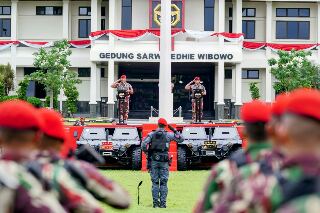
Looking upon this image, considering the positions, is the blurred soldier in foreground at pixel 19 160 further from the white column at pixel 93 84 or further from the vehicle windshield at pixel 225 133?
the white column at pixel 93 84

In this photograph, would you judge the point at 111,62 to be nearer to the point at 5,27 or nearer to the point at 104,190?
the point at 5,27

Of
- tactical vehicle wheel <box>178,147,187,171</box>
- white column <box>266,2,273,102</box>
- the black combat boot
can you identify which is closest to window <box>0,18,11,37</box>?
white column <box>266,2,273,102</box>

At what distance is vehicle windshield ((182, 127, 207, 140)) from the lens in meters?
28.5

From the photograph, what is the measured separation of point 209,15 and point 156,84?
6.18 m

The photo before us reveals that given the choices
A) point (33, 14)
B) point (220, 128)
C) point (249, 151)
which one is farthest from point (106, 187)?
point (33, 14)

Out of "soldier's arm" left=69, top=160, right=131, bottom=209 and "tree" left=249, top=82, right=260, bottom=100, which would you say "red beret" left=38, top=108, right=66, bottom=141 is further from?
"tree" left=249, top=82, right=260, bottom=100

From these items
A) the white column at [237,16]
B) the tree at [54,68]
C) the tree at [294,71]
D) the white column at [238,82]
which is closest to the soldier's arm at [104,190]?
the tree at [294,71]

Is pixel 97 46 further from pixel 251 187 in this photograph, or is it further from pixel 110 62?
pixel 251 187

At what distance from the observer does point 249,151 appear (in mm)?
5559

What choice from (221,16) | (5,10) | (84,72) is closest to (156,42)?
(221,16)

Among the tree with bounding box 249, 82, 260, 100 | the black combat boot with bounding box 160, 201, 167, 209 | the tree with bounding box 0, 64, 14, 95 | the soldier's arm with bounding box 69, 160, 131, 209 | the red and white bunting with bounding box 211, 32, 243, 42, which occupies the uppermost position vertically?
the red and white bunting with bounding box 211, 32, 243, 42

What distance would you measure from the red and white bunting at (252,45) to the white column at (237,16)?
1.29 meters

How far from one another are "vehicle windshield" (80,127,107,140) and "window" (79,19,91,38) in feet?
115

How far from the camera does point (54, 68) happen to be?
57.0 meters
